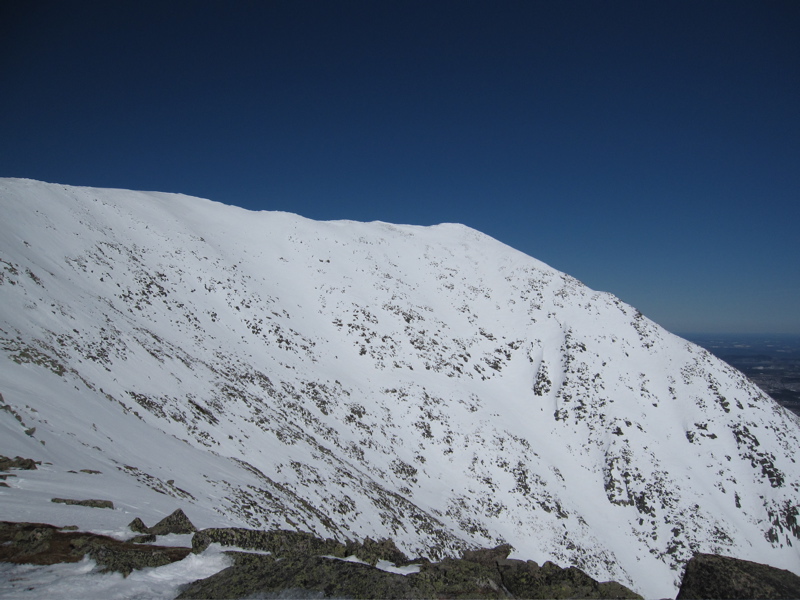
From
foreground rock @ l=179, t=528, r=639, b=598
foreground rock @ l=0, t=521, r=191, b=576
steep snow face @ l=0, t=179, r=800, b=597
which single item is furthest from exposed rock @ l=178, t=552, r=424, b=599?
steep snow face @ l=0, t=179, r=800, b=597

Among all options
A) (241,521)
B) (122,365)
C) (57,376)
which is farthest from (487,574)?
(122,365)

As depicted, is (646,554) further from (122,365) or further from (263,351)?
(122,365)

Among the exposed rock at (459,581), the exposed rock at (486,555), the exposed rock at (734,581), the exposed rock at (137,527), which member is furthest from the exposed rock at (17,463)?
the exposed rock at (734,581)

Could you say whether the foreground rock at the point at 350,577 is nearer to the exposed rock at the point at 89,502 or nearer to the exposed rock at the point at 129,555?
the exposed rock at the point at 129,555

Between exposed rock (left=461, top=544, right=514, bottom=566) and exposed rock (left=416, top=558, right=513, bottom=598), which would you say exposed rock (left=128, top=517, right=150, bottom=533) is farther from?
exposed rock (left=461, top=544, right=514, bottom=566)

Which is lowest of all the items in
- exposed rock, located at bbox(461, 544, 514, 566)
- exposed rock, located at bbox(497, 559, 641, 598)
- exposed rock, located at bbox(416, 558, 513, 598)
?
exposed rock, located at bbox(461, 544, 514, 566)

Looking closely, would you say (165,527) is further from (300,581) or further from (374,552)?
(374,552)
